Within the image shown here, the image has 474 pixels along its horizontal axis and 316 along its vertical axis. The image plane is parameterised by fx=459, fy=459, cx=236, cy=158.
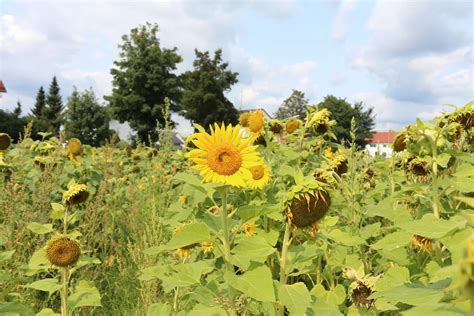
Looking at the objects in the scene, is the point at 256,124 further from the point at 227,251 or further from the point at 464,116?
the point at 227,251

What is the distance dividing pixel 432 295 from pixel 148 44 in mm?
44432

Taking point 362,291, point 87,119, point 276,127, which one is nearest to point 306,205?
point 362,291

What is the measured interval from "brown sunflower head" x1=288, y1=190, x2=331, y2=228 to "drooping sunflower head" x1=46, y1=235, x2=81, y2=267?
127 cm

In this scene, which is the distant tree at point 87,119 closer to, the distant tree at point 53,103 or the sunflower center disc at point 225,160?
the distant tree at point 53,103

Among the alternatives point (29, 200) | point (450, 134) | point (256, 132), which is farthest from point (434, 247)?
point (29, 200)

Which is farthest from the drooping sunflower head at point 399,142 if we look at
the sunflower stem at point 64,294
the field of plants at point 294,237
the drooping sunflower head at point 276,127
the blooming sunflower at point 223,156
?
the sunflower stem at point 64,294

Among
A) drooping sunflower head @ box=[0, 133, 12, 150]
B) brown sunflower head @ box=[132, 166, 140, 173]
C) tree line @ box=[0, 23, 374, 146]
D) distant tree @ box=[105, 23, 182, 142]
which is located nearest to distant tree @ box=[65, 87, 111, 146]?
tree line @ box=[0, 23, 374, 146]

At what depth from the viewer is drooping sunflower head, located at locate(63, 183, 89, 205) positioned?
281cm

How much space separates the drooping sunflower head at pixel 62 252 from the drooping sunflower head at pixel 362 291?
140 centimetres

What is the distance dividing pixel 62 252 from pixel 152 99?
130 ft

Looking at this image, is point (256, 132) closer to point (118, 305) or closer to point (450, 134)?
point (450, 134)

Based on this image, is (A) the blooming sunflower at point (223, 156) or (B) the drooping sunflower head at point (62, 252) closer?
(A) the blooming sunflower at point (223, 156)

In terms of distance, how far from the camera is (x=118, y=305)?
12.7 ft

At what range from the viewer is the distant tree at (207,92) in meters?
45.0
